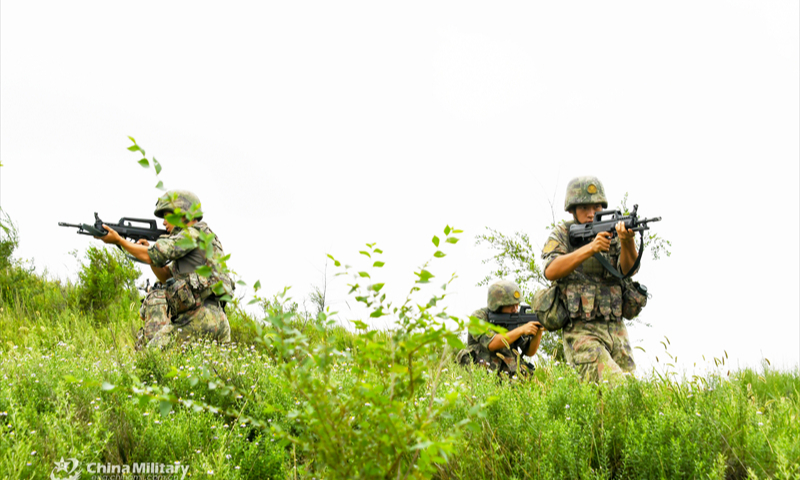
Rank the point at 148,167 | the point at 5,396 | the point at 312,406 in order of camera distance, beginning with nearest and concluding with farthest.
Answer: the point at 148,167
the point at 312,406
the point at 5,396

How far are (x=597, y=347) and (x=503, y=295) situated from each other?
6.16ft

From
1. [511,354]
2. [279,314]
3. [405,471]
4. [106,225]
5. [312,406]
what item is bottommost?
[405,471]

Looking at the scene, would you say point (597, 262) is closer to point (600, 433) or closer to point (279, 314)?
point (600, 433)

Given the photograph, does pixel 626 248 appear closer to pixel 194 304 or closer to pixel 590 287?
pixel 590 287

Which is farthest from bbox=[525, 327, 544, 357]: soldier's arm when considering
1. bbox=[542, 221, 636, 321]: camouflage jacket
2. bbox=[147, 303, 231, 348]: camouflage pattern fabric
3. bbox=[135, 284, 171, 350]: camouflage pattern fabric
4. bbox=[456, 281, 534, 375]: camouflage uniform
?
bbox=[135, 284, 171, 350]: camouflage pattern fabric

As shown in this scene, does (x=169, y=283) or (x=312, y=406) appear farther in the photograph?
(x=169, y=283)

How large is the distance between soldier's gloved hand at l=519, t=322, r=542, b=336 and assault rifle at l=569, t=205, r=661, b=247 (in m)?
1.25

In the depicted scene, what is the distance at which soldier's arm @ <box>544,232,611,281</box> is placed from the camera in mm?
4977

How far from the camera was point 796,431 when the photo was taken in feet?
8.81

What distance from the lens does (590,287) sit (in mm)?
5387

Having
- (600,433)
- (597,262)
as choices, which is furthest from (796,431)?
(597,262)

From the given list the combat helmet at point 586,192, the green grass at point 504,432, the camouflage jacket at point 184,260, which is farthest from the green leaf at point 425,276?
the camouflage jacket at point 184,260

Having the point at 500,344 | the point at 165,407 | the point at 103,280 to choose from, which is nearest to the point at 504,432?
the point at 165,407

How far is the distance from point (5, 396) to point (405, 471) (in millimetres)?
3065
